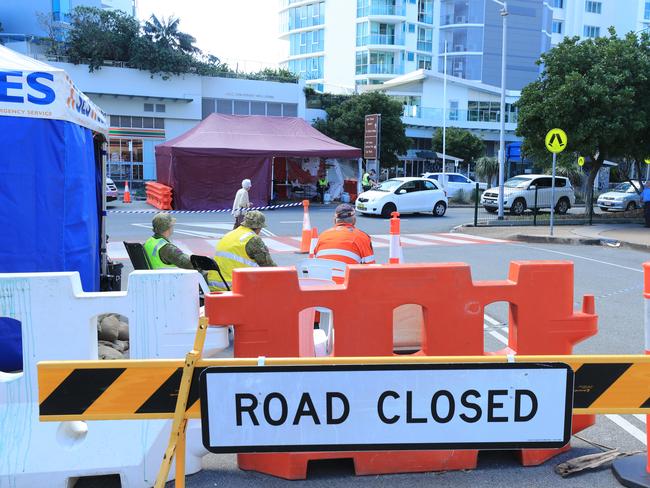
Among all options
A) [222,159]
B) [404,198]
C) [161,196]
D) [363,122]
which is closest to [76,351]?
[404,198]

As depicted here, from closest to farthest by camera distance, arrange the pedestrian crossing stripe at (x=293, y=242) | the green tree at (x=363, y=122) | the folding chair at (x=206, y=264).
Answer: the folding chair at (x=206, y=264), the pedestrian crossing stripe at (x=293, y=242), the green tree at (x=363, y=122)

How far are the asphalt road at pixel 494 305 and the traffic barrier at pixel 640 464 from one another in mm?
80

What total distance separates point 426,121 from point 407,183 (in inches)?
1099

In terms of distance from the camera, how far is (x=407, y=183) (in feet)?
82.9

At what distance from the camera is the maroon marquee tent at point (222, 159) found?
27.4 meters

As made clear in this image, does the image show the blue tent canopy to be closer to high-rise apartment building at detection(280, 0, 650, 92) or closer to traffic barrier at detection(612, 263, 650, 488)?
traffic barrier at detection(612, 263, 650, 488)

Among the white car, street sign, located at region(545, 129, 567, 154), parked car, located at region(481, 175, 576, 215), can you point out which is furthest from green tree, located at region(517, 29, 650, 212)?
street sign, located at region(545, 129, 567, 154)

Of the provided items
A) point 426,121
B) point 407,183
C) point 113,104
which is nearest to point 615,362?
point 407,183

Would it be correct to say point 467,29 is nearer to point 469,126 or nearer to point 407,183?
point 469,126

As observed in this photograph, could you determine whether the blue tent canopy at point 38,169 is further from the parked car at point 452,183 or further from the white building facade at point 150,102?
the white building facade at point 150,102

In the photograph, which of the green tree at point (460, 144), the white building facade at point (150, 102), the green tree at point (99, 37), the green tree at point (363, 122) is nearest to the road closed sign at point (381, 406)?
the white building facade at point (150, 102)

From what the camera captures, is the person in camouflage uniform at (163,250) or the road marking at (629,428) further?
the person in camouflage uniform at (163,250)

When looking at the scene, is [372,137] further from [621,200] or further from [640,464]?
[640,464]

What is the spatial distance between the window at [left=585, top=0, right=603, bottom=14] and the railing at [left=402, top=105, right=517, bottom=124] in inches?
1450
